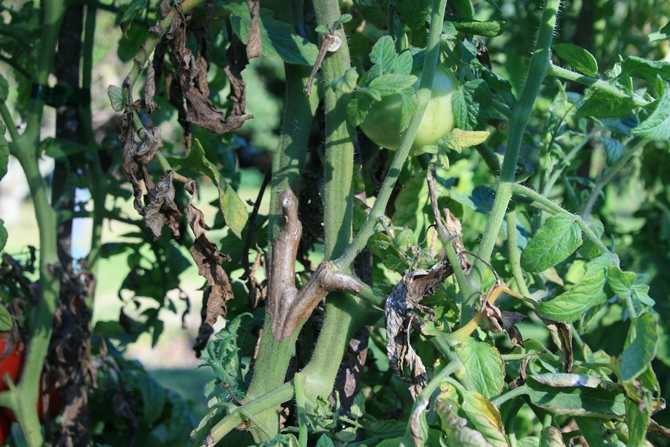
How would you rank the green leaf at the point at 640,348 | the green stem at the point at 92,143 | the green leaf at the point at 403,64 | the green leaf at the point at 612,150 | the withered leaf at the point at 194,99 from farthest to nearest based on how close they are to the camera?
the green stem at the point at 92,143 < the green leaf at the point at 612,150 < the withered leaf at the point at 194,99 < the green leaf at the point at 403,64 < the green leaf at the point at 640,348

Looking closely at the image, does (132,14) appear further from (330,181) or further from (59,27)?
(59,27)

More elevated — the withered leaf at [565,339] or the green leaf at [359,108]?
the green leaf at [359,108]

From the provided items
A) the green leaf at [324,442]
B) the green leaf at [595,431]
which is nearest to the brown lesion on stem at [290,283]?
the green leaf at [324,442]

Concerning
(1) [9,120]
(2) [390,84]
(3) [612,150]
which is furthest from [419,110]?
(1) [9,120]

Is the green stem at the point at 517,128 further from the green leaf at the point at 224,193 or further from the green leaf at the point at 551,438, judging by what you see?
the green leaf at the point at 224,193

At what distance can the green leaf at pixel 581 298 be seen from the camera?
→ 0.51 m

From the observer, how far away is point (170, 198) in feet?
2.13

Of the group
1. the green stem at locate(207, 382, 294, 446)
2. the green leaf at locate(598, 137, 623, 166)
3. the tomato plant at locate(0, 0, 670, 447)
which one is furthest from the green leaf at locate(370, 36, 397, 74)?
the green leaf at locate(598, 137, 623, 166)

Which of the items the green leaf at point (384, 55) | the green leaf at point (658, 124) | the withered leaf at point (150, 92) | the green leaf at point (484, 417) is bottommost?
the green leaf at point (484, 417)

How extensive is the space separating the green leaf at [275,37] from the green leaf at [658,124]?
0.33 meters

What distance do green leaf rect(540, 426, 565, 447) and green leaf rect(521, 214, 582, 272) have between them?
0.45 feet

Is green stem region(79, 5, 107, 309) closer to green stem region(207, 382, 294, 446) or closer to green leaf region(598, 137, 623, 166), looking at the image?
green stem region(207, 382, 294, 446)

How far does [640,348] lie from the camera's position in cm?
47

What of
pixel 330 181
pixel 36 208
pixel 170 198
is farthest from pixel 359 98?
pixel 36 208
